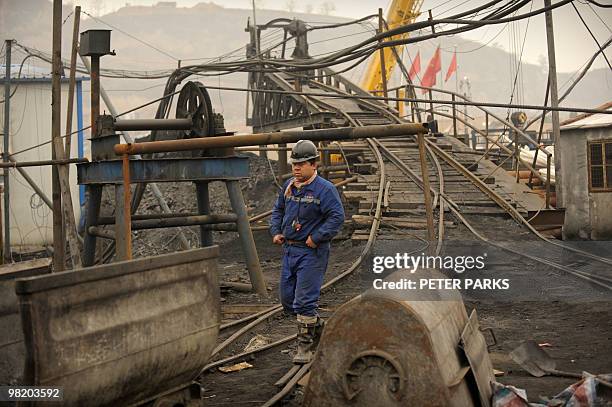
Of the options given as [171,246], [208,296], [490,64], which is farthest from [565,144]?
[490,64]

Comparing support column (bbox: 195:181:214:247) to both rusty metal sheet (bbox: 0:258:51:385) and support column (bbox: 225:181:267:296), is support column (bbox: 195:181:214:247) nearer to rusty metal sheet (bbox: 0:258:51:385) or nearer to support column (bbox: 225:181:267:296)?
support column (bbox: 225:181:267:296)

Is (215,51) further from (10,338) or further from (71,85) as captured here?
(10,338)

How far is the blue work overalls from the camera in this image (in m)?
6.82

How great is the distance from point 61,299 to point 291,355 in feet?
11.7

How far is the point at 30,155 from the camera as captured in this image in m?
22.8

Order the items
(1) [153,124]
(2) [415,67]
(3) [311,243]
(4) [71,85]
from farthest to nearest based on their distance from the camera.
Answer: (2) [415,67] < (4) [71,85] < (1) [153,124] < (3) [311,243]

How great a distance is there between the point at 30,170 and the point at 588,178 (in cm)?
1475

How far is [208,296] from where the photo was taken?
519 centimetres

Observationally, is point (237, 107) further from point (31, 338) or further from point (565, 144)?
point (31, 338)

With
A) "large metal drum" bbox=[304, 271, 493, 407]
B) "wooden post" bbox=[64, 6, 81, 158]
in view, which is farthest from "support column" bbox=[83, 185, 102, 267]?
"large metal drum" bbox=[304, 271, 493, 407]

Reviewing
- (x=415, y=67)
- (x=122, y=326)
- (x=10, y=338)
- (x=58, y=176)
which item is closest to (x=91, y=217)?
(x=58, y=176)

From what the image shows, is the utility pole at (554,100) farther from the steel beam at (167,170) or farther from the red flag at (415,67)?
the red flag at (415,67)

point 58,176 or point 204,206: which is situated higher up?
point 58,176

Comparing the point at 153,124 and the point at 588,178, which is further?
the point at 588,178
